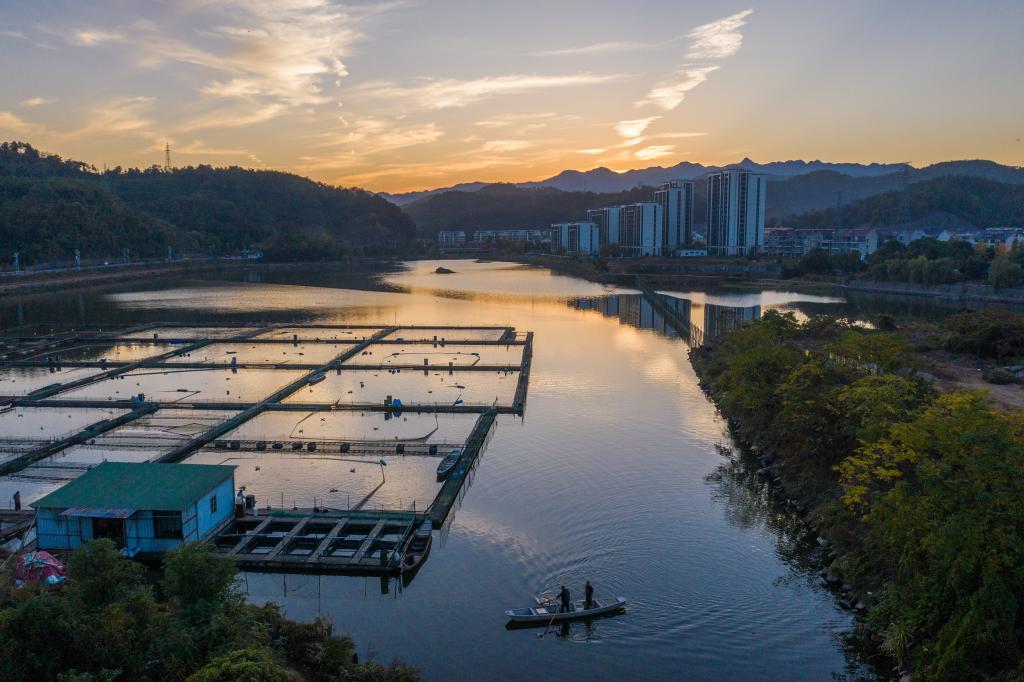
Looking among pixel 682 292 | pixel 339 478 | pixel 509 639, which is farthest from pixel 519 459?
pixel 682 292

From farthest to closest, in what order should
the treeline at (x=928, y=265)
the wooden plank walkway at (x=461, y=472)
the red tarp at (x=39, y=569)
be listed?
the treeline at (x=928, y=265) → the wooden plank walkway at (x=461, y=472) → the red tarp at (x=39, y=569)

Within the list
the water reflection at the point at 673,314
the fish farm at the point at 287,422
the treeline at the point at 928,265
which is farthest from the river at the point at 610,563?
the treeline at the point at 928,265

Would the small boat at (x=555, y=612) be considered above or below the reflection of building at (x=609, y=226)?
below

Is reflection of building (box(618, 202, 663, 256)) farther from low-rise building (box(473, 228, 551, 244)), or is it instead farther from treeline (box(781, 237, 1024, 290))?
low-rise building (box(473, 228, 551, 244))

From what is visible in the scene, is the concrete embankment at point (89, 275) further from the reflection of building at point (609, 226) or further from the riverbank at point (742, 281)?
the reflection of building at point (609, 226)

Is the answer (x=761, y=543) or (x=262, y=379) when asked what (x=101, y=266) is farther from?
(x=761, y=543)

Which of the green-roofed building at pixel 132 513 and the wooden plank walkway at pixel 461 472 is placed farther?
the wooden plank walkway at pixel 461 472
